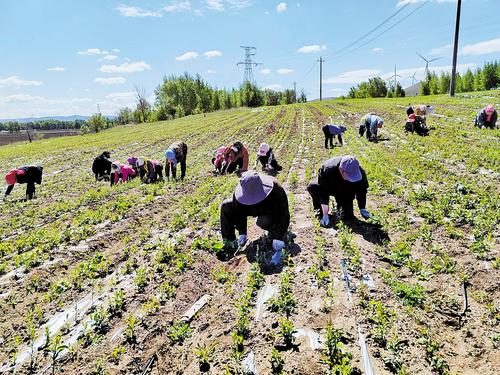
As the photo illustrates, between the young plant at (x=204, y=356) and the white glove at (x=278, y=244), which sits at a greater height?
the white glove at (x=278, y=244)

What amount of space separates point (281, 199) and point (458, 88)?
84.6 meters

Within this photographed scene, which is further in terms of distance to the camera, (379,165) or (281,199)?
(379,165)

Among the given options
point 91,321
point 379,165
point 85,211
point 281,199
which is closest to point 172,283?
point 91,321

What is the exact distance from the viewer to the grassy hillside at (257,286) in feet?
11.2

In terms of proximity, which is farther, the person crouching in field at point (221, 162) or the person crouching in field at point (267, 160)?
the person crouching in field at point (221, 162)

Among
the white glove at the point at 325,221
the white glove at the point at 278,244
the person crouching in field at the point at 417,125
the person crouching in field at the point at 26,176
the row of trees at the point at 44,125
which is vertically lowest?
the row of trees at the point at 44,125

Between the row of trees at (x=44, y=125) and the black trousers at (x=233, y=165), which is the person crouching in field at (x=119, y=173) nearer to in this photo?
the black trousers at (x=233, y=165)

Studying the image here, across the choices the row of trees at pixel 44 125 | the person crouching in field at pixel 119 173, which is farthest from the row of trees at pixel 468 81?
the row of trees at pixel 44 125

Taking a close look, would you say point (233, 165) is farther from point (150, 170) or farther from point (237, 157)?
point (150, 170)

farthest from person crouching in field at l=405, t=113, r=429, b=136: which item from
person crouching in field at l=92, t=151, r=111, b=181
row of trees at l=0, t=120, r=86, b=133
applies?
row of trees at l=0, t=120, r=86, b=133

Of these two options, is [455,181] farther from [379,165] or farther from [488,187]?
[379,165]

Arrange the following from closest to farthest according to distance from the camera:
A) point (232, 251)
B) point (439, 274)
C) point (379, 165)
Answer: point (439, 274), point (232, 251), point (379, 165)

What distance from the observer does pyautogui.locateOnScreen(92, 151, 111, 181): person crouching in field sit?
1357cm

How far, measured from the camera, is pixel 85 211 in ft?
28.8
